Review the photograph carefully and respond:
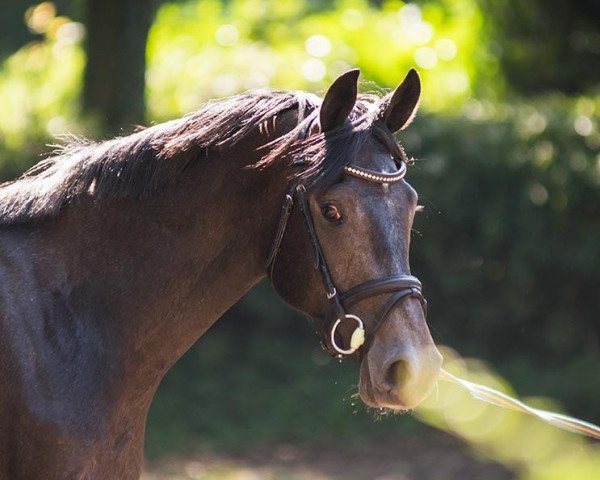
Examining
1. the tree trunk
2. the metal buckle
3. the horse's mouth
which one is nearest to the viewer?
the horse's mouth

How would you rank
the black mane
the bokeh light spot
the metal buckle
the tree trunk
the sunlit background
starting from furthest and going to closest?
the bokeh light spot < the tree trunk < the sunlit background < the black mane < the metal buckle

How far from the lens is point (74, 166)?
3385 millimetres

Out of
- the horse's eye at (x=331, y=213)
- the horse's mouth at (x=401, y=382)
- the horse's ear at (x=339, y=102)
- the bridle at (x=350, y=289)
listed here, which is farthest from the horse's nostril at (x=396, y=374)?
the horse's ear at (x=339, y=102)

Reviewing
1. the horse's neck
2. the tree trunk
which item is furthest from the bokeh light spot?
the horse's neck

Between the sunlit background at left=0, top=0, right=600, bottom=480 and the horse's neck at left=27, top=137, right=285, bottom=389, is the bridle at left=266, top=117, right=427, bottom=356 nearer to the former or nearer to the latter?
the horse's neck at left=27, top=137, right=285, bottom=389

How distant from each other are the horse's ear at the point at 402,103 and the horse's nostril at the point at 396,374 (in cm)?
79

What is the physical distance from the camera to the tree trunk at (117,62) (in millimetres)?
8680

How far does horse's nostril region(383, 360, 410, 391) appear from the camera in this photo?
300 cm

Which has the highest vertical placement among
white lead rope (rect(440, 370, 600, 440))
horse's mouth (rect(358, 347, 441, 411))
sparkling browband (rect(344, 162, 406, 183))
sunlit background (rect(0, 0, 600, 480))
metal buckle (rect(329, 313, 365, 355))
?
sparkling browband (rect(344, 162, 406, 183))

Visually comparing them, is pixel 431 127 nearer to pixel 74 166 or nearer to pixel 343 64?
pixel 343 64

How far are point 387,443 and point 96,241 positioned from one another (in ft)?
17.3

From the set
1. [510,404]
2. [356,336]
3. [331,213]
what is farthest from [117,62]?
[510,404]

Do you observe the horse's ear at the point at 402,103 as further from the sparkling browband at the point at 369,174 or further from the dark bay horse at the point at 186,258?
the sparkling browband at the point at 369,174

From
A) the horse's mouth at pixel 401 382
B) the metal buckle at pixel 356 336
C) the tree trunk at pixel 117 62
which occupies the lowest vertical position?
the tree trunk at pixel 117 62
